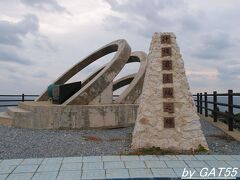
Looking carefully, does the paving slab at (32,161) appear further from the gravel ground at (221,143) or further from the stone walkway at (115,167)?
the gravel ground at (221,143)

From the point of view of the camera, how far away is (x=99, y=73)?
429 inches

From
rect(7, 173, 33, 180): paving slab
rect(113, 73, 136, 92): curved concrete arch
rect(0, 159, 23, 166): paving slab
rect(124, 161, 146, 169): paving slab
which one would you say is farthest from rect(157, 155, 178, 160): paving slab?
rect(113, 73, 136, 92): curved concrete arch

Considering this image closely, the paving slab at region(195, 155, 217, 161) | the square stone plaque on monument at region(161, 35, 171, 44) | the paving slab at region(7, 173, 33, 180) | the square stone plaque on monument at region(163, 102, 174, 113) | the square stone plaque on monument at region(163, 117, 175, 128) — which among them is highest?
the square stone plaque on monument at region(161, 35, 171, 44)

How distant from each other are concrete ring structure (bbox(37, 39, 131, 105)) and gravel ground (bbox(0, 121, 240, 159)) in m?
1.22

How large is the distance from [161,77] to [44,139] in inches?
127

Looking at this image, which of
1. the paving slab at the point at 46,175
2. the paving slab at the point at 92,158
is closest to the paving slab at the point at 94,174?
the paving slab at the point at 46,175

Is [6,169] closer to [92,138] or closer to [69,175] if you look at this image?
[69,175]

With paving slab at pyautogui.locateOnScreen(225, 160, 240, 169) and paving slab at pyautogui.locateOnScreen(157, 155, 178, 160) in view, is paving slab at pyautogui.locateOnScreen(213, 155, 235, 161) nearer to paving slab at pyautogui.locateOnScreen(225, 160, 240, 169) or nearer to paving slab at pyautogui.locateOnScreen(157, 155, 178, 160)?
paving slab at pyautogui.locateOnScreen(225, 160, 240, 169)

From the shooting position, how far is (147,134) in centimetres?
670

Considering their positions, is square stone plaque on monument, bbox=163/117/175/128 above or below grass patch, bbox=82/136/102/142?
above

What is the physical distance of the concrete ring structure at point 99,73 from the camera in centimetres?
1010

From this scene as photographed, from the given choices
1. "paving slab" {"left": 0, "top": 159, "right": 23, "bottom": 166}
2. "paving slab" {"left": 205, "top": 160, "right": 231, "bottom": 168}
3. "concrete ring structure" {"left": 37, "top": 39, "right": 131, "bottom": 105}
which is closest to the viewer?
"paving slab" {"left": 205, "top": 160, "right": 231, "bottom": 168}

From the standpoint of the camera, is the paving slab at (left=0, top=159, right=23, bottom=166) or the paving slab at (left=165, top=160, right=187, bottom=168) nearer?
the paving slab at (left=165, top=160, right=187, bottom=168)

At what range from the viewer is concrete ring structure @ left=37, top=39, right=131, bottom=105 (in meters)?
10.1
